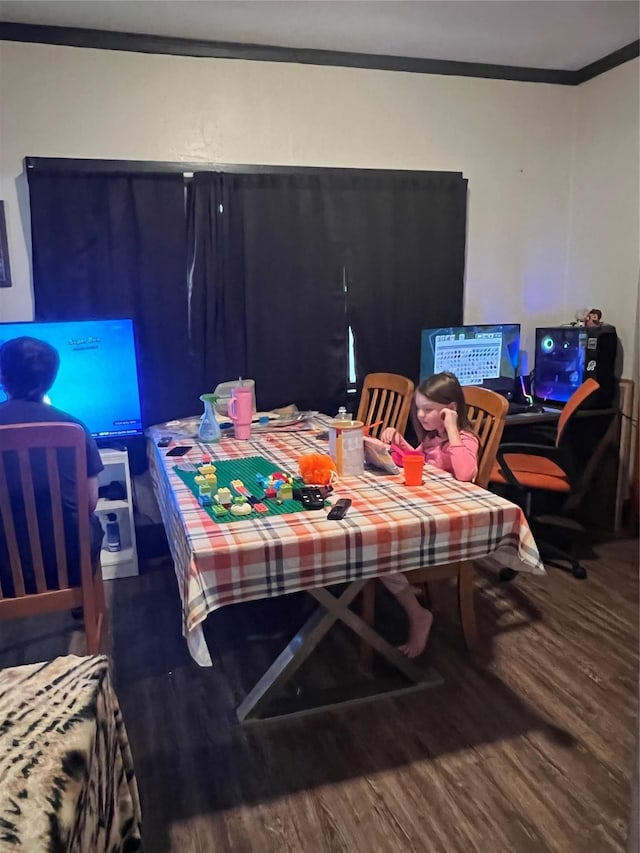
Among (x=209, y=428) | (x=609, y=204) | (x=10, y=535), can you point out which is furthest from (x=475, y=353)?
(x=10, y=535)

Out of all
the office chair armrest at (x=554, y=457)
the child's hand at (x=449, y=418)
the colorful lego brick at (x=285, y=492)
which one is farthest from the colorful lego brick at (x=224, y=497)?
the office chair armrest at (x=554, y=457)

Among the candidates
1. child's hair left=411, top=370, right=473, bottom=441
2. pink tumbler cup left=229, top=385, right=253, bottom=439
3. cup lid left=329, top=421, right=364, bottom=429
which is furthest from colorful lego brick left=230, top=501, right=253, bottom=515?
pink tumbler cup left=229, top=385, right=253, bottom=439

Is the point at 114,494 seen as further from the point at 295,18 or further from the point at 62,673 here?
the point at 295,18

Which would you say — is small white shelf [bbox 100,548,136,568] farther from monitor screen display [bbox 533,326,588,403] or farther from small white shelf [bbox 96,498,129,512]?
monitor screen display [bbox 533,326,588,403]

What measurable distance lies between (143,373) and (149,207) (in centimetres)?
80

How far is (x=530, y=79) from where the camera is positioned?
3.71m

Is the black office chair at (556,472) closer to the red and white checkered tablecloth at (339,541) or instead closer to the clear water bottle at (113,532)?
the red and white checkered tablecloth at (339,541)

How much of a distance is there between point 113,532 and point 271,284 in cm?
147

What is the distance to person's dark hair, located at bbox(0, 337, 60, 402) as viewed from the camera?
214 cm

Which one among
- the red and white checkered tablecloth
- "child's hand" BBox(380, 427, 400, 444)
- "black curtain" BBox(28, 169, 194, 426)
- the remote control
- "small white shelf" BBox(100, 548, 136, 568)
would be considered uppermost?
"black curtain" BBox(28, 169, 194, 426)

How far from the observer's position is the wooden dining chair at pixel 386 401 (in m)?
3.04

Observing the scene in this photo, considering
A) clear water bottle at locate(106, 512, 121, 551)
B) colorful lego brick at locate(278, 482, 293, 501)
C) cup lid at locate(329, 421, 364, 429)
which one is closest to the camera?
colorful lego brick at locate(278, 482, 293, 501)

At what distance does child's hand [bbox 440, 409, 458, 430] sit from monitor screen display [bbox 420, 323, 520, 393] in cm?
129

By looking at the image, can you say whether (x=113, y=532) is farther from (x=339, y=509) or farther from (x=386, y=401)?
(x=339, y=509)
